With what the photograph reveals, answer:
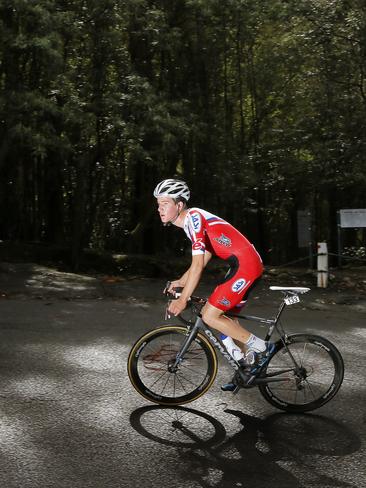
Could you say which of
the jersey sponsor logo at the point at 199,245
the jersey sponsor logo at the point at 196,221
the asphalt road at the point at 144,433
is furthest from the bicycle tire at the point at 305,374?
the jersey sponsor logo at the point at 196,221

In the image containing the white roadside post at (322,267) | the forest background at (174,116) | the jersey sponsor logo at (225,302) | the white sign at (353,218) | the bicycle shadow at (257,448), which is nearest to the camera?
the bicycle shadow at (257,448)

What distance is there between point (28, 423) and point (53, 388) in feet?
2.89

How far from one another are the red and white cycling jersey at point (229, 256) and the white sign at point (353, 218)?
8.85 metres

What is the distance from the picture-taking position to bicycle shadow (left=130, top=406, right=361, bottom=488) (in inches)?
148

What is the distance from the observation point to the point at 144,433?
4453 millimetres

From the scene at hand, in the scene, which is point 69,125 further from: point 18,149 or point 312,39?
point 312,39

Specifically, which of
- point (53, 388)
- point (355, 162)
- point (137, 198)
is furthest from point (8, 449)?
point (137, 198)

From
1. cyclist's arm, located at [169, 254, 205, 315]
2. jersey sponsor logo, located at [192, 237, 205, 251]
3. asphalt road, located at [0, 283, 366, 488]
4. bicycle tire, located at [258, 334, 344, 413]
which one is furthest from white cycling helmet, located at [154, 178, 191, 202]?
asphalt road, located at [0, 283, 366, 488]

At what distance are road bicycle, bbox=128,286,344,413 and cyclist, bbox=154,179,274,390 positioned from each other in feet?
0.37

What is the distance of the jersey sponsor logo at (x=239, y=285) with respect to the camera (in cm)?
480

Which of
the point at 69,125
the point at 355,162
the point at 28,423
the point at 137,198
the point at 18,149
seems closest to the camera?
the point at 28,423

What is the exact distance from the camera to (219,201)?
53.9 ft

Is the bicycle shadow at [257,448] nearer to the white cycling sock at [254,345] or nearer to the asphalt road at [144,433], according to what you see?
the asphalt road at [144,433]

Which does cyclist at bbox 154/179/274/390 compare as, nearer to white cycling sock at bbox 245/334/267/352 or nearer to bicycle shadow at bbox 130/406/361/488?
white cycling sock at bbox 245/334/267/352
